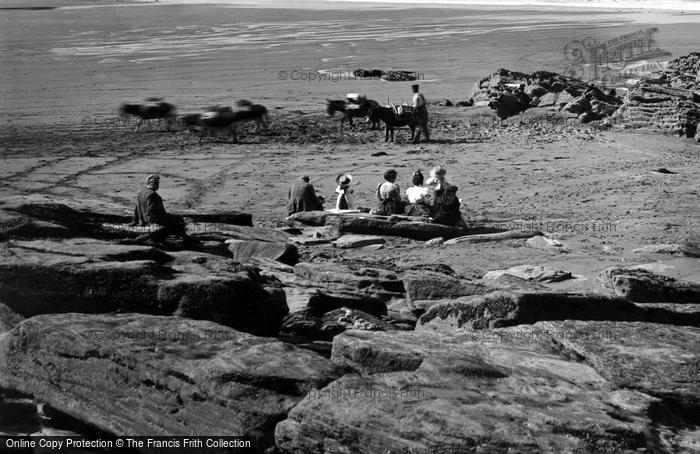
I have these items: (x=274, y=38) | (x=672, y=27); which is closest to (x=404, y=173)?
(x=274, y=38)

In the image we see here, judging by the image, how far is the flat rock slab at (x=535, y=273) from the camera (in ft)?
47.2

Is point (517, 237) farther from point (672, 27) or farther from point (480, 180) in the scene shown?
point (672, 27)

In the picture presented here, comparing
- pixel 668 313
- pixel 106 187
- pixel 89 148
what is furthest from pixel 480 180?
pixel 668 313

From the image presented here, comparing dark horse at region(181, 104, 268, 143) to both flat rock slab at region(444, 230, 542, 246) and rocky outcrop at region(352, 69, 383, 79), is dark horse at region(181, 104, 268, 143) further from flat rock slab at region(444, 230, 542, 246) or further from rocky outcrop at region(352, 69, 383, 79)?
rocky outcrop at region(352, 69, 383, 79)

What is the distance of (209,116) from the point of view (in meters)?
27.9

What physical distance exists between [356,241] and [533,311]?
6.84 meters

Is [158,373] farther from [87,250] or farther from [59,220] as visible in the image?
[59,220]

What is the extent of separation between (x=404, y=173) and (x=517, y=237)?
6.85m

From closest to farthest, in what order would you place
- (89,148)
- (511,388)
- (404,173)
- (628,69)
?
(511,388) < (404,173) < (89,148) < (628,69)

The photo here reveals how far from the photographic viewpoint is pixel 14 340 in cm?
965

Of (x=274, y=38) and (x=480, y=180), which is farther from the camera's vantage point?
(x=274, y=38)

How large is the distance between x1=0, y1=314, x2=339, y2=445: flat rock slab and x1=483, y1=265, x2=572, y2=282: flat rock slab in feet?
18.8

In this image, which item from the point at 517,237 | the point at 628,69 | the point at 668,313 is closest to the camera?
the point at 668,313

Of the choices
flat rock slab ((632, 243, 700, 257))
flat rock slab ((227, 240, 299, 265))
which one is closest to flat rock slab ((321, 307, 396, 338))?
flat rock slab ((227, 240, 299, 265))
